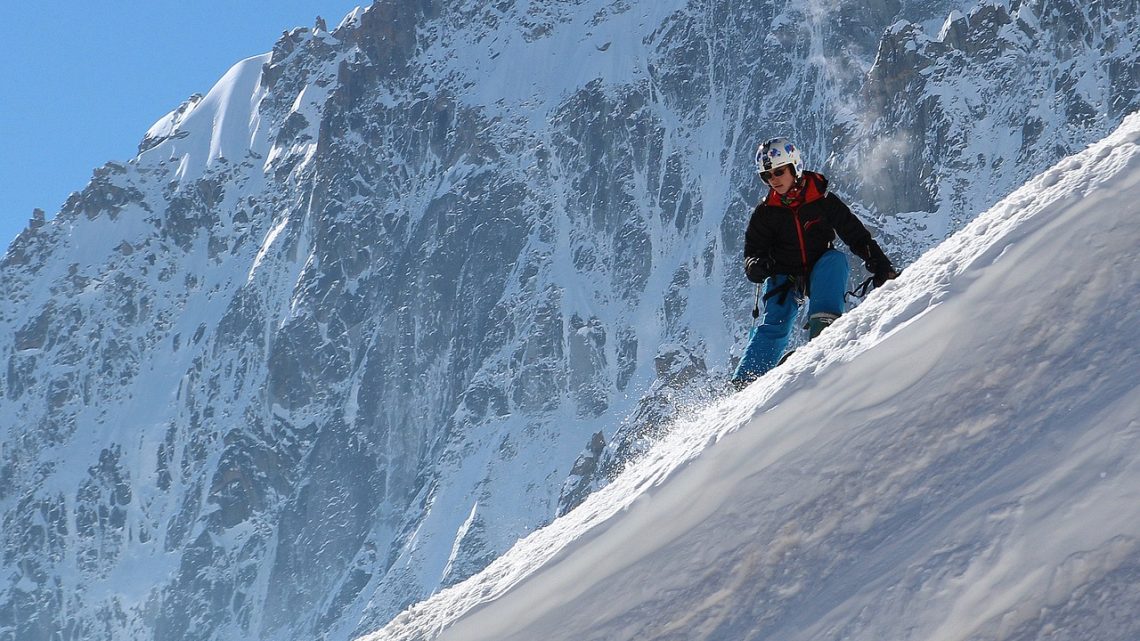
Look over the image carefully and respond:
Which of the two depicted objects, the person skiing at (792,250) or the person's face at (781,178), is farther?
the person's face at (781,178)

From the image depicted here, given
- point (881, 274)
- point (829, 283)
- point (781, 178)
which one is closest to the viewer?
point (881, 274)

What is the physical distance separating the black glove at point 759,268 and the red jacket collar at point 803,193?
1.32 ft

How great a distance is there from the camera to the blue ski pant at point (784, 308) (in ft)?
29.5

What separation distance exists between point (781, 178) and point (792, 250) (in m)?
0.51

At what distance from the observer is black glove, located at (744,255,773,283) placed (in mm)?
9500

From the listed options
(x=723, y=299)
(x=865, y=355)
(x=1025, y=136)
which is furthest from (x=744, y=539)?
(x=723, y=299)

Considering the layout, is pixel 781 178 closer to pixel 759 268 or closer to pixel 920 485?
pixel 759 268

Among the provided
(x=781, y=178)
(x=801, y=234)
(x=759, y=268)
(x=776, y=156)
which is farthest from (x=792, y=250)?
(x=776, y=156)

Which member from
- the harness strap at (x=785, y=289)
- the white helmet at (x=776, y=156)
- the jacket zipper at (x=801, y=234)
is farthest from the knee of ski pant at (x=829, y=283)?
the white helmet at (x=776, y=156)

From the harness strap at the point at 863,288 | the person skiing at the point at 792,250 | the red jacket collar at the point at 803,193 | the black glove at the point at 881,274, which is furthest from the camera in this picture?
the red jacket collar at the point at 803,193

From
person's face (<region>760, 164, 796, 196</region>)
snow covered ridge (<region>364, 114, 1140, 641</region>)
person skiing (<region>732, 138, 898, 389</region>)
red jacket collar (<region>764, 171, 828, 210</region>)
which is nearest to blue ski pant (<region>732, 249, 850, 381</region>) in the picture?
person skiing (<region>732, 138, 898, 389</region>)

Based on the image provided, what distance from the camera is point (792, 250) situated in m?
9.47

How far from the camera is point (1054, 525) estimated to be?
12.6ft

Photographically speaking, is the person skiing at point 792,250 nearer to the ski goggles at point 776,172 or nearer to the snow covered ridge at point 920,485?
the ski goggles at point 776,172
